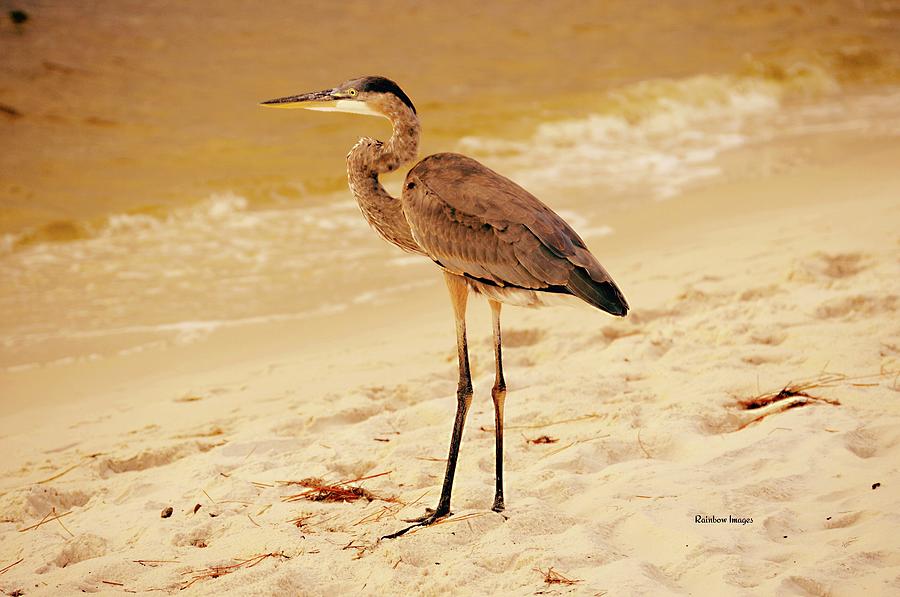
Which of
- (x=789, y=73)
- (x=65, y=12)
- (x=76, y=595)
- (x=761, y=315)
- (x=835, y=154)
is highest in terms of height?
(x=65, y=12)

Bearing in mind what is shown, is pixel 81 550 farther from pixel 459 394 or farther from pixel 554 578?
pixel 554 578

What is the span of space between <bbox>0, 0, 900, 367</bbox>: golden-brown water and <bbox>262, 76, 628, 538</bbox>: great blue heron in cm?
335

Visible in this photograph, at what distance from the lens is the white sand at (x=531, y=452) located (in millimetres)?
3207

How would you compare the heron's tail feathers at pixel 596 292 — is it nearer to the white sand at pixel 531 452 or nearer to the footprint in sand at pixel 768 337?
the white sand at pixel 531 452

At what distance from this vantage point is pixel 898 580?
2.81 m

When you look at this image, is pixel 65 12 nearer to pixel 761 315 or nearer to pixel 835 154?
pixel 835 154

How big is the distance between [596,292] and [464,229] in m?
0.55

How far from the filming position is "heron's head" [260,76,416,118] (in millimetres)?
3912

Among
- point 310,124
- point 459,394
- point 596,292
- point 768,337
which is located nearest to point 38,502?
point 459,394

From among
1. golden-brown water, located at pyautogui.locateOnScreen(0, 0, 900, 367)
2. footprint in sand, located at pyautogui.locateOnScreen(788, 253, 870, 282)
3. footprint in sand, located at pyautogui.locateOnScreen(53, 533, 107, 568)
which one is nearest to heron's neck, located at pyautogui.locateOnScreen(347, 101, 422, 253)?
footprint in sand, located at pyautogui.locateOnScreen(53, 533, 107, 568)

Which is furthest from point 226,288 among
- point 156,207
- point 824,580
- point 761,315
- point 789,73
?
point 789,73

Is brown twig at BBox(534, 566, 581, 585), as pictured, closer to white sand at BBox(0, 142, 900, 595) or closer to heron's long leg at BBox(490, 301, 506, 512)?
white sand at BBox(0, 142, 900, 595)

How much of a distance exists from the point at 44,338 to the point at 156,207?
13.5 feet

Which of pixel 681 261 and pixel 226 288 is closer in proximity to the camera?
pixel 681 261
